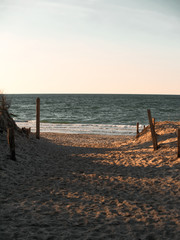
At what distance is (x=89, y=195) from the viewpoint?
7.27 metres

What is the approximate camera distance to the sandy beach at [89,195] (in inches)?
199

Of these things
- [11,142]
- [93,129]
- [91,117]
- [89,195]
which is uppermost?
[91,117]

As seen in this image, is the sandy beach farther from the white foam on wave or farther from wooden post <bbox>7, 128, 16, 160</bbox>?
the white foam on wave

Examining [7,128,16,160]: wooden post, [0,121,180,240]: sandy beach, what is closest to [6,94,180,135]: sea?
[7,128,16,160]: wooden post

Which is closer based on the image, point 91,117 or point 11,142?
point 11,142

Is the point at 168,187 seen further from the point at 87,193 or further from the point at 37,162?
the point at 37,162

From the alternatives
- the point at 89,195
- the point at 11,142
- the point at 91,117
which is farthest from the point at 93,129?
the point at 89,195

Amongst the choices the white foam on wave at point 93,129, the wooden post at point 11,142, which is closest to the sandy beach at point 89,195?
the wooden post at point 11,142

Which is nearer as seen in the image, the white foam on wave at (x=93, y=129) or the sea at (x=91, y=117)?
the white foam on wave at (x=93, y=129)

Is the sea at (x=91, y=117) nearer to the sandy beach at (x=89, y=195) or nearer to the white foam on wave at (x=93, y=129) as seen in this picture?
the white foam on wave at (x=93, y=129)

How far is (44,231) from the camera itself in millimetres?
4941

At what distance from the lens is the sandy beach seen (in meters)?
5.06

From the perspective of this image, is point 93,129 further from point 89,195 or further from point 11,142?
point 89,195

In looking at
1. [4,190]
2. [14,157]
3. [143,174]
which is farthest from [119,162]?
[4,190]
